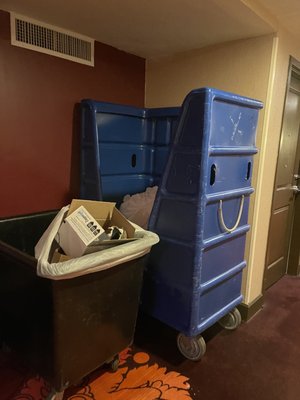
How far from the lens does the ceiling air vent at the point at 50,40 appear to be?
5.79 feet

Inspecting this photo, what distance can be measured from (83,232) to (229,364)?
1207mm

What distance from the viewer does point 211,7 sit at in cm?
159

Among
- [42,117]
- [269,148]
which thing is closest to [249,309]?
[269,148]

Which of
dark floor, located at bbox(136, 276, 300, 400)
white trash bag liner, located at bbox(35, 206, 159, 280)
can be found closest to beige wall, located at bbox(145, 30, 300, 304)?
dark floor, located at bbox(136, 276, 300, 400)

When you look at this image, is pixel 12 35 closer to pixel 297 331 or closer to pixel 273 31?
pixel 273 31

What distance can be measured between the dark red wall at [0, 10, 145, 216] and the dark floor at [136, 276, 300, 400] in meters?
1.18

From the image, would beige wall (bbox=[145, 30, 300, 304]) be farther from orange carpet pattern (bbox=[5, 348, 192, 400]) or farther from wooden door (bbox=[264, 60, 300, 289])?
orange carpet pattern (bbox=[5, 348, 192, 400])

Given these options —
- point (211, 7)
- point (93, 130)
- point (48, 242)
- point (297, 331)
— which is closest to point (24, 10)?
point (93, 130)

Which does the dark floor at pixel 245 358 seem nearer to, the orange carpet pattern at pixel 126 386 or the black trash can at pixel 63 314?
the orange carpet pattern at pixel 126 386

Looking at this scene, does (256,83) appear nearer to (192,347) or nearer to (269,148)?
(269,148)

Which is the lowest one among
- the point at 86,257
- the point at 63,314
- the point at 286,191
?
A: the point at 63,314

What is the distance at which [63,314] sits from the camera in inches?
50.9

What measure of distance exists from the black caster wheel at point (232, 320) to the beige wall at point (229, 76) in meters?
0.16

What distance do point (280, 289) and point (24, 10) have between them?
2.88 metres
